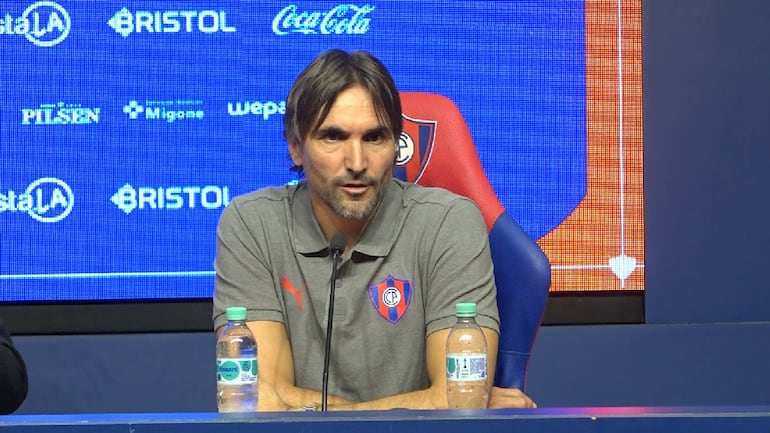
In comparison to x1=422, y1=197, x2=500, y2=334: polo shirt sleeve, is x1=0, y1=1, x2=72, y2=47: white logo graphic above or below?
above

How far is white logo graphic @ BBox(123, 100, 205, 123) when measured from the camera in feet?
10.4

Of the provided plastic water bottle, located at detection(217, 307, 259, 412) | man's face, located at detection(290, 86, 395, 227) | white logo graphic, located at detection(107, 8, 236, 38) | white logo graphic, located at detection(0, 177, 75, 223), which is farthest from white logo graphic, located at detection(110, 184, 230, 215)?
plastic water bottle, located at detection(217, 307, 259, 412)

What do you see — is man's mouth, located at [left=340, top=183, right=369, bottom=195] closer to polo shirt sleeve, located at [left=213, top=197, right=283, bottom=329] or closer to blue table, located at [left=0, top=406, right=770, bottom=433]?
polo shirt sleeve, located at [left=213, top=197, right=283, bottom=329]

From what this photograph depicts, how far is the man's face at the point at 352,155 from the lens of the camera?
82.7 inches

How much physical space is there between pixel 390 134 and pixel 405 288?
28cm

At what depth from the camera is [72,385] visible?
328 centimetres

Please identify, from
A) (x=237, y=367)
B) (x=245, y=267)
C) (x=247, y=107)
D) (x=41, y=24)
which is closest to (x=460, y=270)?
(x=245, y=267)

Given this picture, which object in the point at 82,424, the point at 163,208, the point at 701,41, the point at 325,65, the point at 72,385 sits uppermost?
the point at 701,41

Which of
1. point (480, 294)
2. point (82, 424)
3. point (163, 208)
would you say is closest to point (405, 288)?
point (480, 294)

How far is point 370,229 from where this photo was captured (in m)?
2.14

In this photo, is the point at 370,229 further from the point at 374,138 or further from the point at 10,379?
the point at 10,379

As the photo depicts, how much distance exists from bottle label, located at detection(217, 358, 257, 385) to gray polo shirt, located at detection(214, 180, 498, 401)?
1.22 ft

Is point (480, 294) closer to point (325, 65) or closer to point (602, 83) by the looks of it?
point (325, 65)

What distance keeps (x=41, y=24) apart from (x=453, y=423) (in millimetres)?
2308
